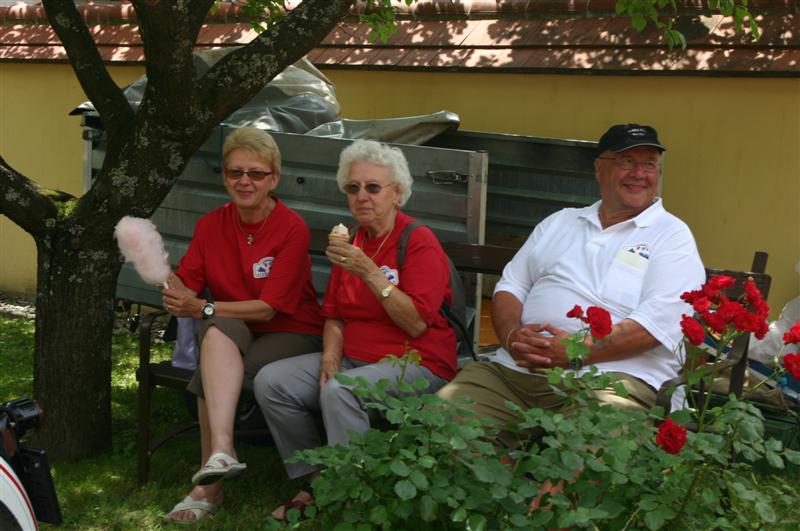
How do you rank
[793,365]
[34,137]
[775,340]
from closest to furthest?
[793,365] < [775,340] < [34,137]

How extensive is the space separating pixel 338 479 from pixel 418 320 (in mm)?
1243

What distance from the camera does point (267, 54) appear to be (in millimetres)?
4820

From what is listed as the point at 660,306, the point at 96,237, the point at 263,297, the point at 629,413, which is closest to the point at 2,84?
the point at 96,237

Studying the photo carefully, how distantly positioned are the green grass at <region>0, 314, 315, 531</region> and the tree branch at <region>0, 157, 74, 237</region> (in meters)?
1.12

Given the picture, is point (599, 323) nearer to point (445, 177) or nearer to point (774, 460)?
point (774, 460)

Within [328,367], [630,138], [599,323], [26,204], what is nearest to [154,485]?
[328,367]

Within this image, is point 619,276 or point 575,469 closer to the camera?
point 575,469

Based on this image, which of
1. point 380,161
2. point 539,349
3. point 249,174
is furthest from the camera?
point 249,174

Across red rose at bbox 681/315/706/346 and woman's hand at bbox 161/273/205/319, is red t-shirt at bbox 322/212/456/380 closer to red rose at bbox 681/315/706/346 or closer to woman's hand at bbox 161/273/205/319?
woman's hand at bbox 161/273/205/319

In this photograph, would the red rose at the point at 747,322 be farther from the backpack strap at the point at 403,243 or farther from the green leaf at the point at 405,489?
the backpack strap at the point at 403,243

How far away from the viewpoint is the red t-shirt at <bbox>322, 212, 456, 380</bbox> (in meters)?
4.40

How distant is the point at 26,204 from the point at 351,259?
163 cm

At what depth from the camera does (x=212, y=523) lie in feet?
14.4

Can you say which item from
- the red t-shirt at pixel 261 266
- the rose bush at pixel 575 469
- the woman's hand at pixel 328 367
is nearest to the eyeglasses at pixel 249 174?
the red t-shirt at pixel 261 266
